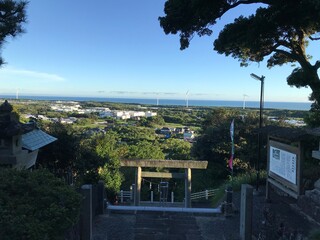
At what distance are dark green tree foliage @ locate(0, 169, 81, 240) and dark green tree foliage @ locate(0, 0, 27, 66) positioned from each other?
4270 millimetres

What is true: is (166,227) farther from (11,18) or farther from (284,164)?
(11,18)

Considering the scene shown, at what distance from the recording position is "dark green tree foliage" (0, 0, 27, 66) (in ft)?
23.4

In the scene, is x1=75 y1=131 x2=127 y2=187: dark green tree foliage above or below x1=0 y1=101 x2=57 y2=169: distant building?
below

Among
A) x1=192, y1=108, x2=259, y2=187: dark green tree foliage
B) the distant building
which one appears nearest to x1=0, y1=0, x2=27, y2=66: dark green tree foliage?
the distant building

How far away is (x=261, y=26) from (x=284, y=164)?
3823 millimetres

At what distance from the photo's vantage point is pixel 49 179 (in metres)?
4.27

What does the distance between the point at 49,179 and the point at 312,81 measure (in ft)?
24.8

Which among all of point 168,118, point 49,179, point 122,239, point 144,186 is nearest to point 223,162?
point 144,186

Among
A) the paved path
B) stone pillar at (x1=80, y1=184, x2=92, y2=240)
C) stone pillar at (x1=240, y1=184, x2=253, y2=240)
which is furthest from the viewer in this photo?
the paved path

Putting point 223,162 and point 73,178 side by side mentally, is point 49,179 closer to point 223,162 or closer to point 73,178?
point 73,178

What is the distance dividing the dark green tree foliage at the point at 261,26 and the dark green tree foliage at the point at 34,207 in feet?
19.6

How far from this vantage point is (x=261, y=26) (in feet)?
26.5

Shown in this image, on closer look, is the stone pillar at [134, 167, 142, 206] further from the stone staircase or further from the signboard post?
the signboard post

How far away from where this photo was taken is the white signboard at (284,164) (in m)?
7.83
